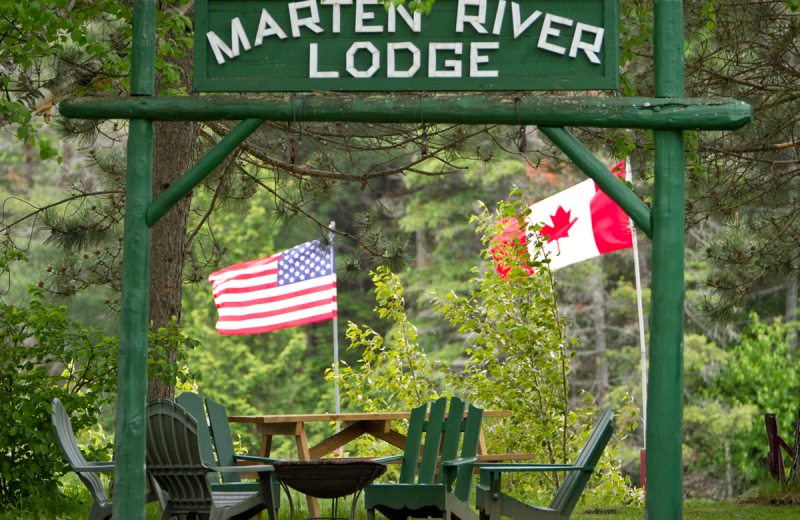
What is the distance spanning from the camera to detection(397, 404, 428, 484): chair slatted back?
537 cm

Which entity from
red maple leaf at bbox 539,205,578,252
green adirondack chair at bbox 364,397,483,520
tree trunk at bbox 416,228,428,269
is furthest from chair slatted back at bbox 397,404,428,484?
tree trunk at bbox 416,228,428,269

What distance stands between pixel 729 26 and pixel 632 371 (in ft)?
47.1

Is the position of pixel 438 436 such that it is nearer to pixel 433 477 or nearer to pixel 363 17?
pixel 433 477

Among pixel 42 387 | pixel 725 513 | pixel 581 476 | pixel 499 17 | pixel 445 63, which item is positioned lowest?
pixel 725 513

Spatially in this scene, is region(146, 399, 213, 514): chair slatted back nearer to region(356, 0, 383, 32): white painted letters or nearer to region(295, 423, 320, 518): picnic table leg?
region(295, 423, 320, 518): picnic table leg

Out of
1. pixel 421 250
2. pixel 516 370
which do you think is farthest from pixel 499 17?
pixel 421 250

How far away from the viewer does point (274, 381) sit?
2191cm

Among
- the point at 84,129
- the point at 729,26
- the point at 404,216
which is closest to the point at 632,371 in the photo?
the point at 404,216

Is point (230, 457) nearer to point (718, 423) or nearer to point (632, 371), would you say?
point (718, 423)

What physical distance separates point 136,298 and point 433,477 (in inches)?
82.6

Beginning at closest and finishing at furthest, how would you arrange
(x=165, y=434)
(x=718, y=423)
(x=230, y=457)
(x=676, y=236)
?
1. (x=676, y=236)
2. (x=165, y=434)
3. (x=230, y=457)
4. (x=718, y=423)

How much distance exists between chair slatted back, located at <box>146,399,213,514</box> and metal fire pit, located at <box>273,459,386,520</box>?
0.38m

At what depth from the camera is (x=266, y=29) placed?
4.21 m

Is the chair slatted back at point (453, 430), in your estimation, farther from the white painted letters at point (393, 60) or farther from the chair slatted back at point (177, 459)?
the white painted letters at point (393, 60)
